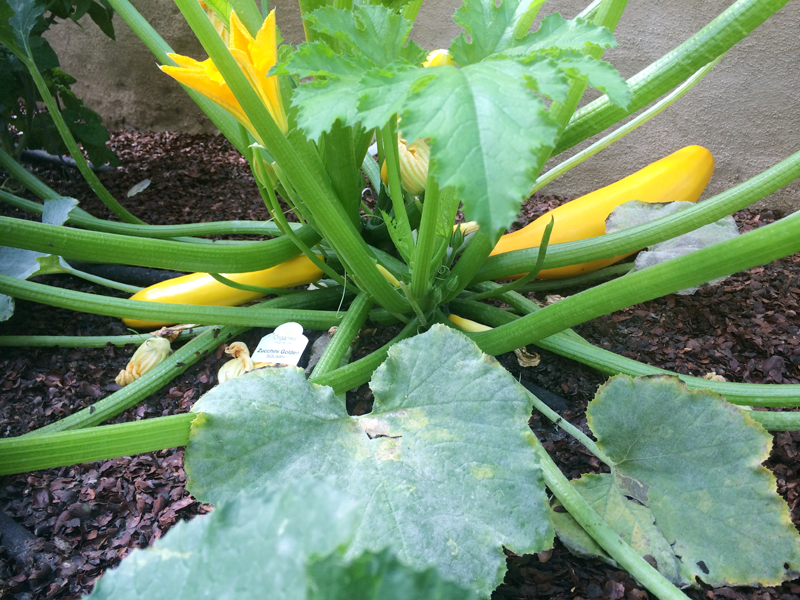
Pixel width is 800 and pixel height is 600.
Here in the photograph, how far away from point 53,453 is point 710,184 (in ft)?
6.90

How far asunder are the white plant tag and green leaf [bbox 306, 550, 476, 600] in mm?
911

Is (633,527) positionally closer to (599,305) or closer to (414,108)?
(599,305)

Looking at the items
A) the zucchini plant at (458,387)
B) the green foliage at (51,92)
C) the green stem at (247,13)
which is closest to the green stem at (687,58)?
the zucchini plant at (458,387)

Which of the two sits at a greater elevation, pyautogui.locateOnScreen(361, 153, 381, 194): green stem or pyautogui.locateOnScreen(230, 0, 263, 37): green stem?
pyautogui.locateOnScreen(230, 0, 263, 37): green stem

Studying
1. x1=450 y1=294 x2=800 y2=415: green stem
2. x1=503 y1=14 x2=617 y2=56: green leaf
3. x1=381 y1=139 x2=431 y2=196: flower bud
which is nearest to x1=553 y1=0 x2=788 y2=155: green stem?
x1=503 y1=14 x2=617 y2=56: green leaf

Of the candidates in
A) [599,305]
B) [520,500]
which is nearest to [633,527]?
[520,500]

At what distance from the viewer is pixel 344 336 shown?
3.83ft

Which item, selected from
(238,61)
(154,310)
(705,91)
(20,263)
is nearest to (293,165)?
(238,61)

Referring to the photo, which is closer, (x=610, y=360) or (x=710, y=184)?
(x=610, y=360)

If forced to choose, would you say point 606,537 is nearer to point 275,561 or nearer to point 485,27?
point 275,561

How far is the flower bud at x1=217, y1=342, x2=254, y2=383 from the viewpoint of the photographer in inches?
48.8

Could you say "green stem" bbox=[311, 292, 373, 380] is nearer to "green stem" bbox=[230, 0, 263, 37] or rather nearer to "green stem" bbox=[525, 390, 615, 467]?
"green stem" bbox=[525, 390, 615, 467]

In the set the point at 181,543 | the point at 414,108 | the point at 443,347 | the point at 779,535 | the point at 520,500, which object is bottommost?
the point at 779,535

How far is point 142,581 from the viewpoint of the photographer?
0.40 m
